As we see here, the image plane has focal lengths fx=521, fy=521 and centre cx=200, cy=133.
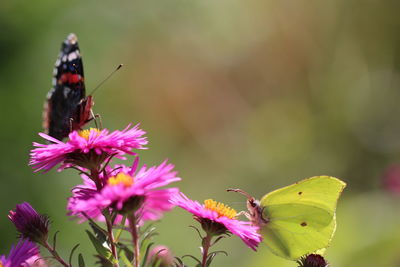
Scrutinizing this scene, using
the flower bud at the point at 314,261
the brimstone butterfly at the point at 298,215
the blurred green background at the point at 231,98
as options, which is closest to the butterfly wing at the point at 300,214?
the brimstone butterfly at the point at 298,215

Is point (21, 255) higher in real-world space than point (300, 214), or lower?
lower

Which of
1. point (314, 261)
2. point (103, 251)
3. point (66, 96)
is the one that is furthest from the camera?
point (66, 96)

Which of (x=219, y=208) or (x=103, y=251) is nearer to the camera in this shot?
(x=103, y=251)

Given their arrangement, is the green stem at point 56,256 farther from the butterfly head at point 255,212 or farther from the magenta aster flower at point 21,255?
the butterfly head at point 255,212

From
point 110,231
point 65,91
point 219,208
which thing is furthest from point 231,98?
point 110,231

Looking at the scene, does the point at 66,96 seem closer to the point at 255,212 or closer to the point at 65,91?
the point at 65,91

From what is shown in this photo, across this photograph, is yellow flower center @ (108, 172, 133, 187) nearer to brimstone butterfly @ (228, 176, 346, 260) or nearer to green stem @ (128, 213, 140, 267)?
green stem @ (128, 213, 140, 267)
